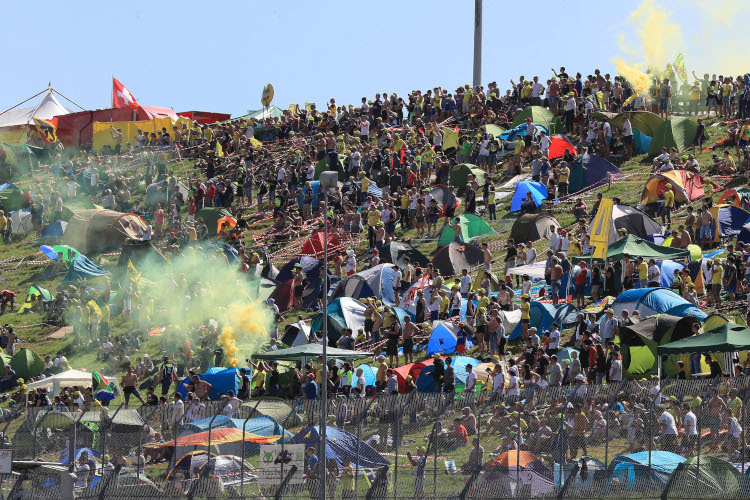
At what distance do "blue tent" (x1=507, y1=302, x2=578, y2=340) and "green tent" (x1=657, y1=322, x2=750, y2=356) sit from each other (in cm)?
557

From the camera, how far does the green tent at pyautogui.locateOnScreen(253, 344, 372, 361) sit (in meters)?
30.0

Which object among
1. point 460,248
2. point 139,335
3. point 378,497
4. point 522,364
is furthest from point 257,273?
point 378,497

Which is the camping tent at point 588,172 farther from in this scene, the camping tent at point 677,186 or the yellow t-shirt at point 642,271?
the yellow t-shirt at point 642,271

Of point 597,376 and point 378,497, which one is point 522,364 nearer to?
point 597,376

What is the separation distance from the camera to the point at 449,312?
3309cm

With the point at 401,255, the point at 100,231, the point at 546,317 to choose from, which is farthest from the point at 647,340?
the point at 100,231

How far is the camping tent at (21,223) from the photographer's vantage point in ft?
170

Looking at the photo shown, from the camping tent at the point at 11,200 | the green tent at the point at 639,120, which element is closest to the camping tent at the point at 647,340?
the green tent at the point at 639,120

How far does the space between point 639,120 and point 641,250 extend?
13.6m

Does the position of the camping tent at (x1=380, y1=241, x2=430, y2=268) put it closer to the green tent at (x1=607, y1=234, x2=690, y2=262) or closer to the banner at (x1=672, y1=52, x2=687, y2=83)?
the green tent at (x1=607, y1=234, x2=690, y2=262)

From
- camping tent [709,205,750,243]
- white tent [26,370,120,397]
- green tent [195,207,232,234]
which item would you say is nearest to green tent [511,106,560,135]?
green tent [195,207,232,234]

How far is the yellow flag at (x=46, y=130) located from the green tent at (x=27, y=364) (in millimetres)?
28127

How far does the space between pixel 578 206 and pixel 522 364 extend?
13.3m

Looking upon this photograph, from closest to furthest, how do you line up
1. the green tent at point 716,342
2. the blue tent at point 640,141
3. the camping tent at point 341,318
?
the green tent at point 716,342, the camping tent at point 341,318, the blue tent at point 640,141
